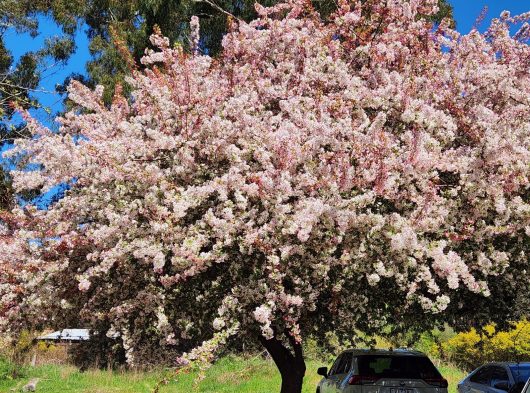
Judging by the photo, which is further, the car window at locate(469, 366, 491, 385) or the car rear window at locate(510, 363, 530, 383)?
the car window at locate(469, 366, 491, 385)

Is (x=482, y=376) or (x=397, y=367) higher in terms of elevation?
(x=397, y=367)

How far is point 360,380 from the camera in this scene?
444 inches

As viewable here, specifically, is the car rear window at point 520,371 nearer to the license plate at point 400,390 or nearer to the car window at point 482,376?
the car window at point 482,376

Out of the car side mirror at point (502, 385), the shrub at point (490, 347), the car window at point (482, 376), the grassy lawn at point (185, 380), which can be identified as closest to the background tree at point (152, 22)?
the grassy lawn at point (185, 380)

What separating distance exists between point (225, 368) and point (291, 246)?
17.7m

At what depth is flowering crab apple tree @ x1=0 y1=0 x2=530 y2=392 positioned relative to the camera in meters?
8.77

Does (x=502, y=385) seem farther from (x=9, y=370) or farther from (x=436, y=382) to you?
(x=9, y=370)

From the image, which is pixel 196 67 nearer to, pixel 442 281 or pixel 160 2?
pixel 442 281

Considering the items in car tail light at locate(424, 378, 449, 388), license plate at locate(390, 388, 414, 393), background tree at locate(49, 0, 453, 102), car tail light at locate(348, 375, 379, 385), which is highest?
background tree at locate(49, 0, 453, 102)

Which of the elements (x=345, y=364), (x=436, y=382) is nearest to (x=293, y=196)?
(x=436, y=382)

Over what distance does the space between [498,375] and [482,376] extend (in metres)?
0.84

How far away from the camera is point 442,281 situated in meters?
10.4

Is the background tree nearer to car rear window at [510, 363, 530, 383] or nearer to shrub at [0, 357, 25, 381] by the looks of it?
shrub at [0, 357, 25, 381]

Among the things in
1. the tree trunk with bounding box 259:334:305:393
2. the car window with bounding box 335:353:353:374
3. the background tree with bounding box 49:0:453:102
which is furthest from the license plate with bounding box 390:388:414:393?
the background tree with bounding box 49:0:453:102
